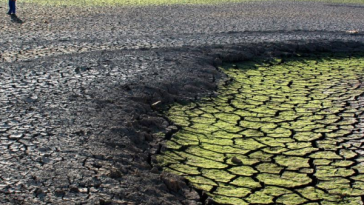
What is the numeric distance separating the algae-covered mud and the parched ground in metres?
0.25

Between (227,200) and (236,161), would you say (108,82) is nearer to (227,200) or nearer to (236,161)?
(236,161)

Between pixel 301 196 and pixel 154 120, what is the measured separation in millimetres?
1667

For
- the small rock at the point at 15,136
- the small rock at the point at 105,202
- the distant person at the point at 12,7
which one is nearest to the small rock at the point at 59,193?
the small rock at the point at 105,202

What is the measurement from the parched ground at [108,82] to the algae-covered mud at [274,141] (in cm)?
25

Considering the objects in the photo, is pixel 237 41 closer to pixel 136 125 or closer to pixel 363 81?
pixel 363 81

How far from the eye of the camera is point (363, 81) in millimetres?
6734

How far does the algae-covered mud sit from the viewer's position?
354cm

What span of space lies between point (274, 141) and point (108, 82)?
1.99 metres

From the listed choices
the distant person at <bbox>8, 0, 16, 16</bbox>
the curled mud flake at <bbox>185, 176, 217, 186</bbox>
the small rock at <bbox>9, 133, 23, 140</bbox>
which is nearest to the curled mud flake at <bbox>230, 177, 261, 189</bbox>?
the curled mud flake at <bbox>185, 176, 217, 186</bbox>

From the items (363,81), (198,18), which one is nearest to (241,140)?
(363,81)

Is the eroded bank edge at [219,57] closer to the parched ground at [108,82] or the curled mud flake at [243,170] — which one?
the parched ground at [108,82]

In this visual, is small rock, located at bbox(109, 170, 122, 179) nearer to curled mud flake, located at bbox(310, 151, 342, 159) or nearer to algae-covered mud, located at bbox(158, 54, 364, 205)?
algae-covered mud, located at bbox(158, 54, 364, 205)

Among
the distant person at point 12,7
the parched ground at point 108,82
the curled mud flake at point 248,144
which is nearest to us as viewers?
the parched ground at point 108,82

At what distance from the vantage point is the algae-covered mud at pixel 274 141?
11.6 feet
